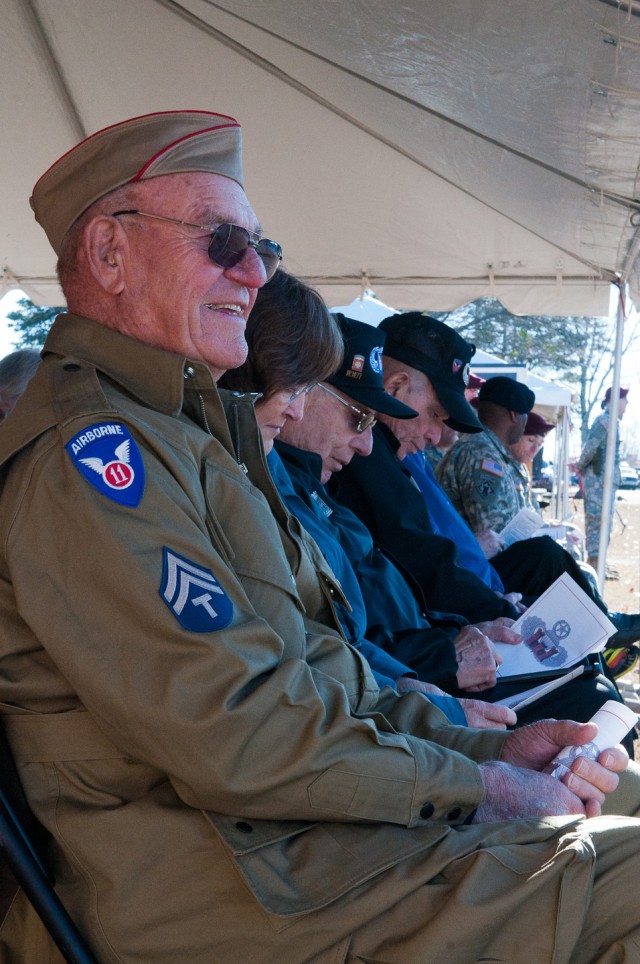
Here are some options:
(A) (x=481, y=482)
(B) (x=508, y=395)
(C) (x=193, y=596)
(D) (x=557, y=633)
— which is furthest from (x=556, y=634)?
(B) (x=508, y=395)

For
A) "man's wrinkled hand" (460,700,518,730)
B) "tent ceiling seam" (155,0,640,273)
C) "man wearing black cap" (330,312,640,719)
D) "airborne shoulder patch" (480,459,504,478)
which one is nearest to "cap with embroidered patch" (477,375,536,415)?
"airborne shoulder patch" (480,459,504,478)

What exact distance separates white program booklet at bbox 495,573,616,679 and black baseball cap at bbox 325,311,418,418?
817 millimetres

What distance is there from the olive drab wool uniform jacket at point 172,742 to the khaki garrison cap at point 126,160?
479mm

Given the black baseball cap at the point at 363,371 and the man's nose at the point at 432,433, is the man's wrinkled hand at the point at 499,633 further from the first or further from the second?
the man's nose at the point at 432,433

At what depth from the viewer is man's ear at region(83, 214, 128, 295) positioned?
1747 millimetres

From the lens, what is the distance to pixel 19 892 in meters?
1.51

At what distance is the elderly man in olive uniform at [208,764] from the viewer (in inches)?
51.1

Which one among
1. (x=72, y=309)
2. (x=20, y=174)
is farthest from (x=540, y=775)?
(x=20, y=174)

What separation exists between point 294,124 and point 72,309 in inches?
122

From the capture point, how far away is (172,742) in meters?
1.29

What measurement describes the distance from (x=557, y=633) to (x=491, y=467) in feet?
7.54

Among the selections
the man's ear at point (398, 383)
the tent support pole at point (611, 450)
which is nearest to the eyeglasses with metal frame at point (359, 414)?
the man's ear at point (398, 383)

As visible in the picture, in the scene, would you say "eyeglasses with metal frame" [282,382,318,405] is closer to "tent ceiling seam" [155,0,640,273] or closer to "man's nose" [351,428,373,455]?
"man's nose" [351,428,373,455]

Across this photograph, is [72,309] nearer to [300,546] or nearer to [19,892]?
[300,546]
